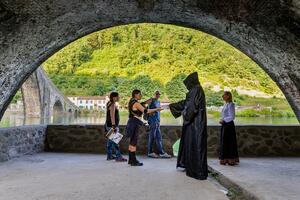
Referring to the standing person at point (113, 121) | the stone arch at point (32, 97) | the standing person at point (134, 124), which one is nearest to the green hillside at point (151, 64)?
the stone arch at point (32, 97)

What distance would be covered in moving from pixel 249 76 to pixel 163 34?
20190mm

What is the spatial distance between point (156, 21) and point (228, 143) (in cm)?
344

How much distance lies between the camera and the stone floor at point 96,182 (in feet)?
13.9

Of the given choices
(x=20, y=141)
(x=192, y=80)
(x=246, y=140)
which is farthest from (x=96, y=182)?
(x=246, y=140)

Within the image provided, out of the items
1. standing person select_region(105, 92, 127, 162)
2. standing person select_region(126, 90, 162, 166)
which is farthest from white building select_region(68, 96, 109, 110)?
standing person select_region(126, 90, 162, 166)

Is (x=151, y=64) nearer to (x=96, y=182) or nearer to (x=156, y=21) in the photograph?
(x=96, y=182)

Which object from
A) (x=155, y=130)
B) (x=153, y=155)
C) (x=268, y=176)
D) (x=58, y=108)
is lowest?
(x=268, y=176)

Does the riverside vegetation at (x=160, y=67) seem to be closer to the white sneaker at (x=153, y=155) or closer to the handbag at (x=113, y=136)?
the white sneaker at (x=153, y=155)

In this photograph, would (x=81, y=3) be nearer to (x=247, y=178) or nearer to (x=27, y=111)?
(x=247, y=178)

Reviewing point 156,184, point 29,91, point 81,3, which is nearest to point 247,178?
point 156,184

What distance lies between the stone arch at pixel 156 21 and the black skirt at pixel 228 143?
296 centimetres

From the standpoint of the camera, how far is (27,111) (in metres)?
46.3

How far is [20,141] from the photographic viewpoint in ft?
25.3

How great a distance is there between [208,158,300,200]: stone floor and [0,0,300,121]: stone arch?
3.92ft
